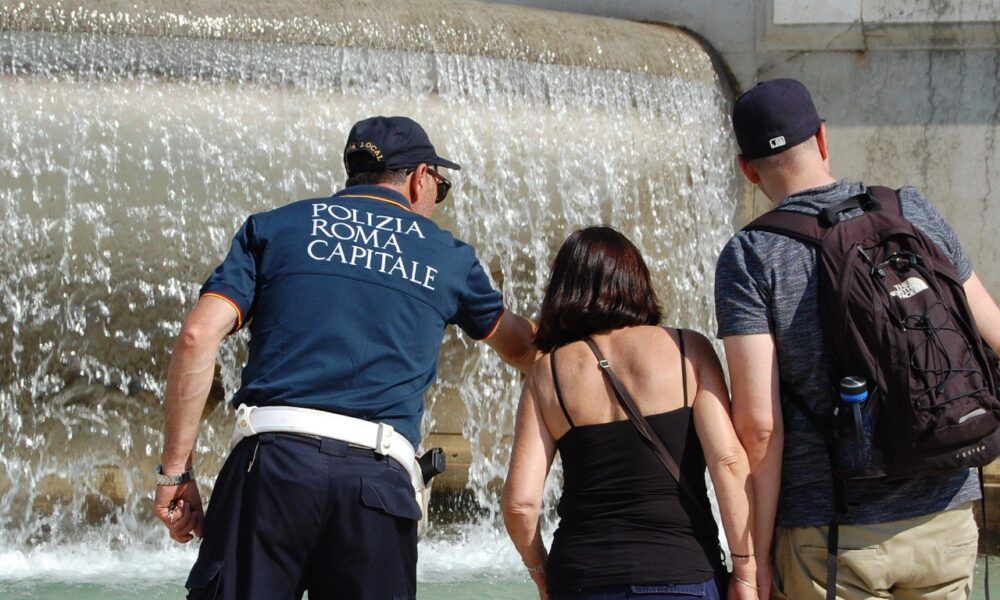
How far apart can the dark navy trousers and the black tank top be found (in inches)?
14.0

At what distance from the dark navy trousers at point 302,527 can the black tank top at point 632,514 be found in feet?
1.17

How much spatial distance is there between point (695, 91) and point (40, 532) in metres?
3.79

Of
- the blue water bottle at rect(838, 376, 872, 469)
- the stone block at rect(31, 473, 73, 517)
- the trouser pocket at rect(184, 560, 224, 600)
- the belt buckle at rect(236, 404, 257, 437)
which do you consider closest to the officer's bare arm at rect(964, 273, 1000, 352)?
the blue water bottle at rect(838, 376, 872, 469)

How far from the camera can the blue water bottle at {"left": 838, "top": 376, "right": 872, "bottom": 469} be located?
2.17 metres

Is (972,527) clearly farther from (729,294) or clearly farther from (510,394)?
(510,394)

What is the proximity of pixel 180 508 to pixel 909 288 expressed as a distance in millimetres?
1477

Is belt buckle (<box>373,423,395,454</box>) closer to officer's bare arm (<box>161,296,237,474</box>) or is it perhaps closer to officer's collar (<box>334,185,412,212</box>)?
officer's bare arm (<box>161,296,237,474</box>)

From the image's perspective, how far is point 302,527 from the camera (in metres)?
2.44

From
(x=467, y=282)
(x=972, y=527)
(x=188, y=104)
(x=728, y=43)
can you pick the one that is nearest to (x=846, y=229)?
(x=972, y=527)

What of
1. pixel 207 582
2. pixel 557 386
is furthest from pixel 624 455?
pixel 207 582

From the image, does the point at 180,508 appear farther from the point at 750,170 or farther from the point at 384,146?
the point at 750,170

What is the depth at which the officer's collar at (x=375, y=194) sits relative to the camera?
9.00 feet

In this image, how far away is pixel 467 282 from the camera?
2.72 meters

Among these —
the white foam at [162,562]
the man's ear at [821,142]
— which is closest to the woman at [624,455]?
the man's ear at [821,142]
